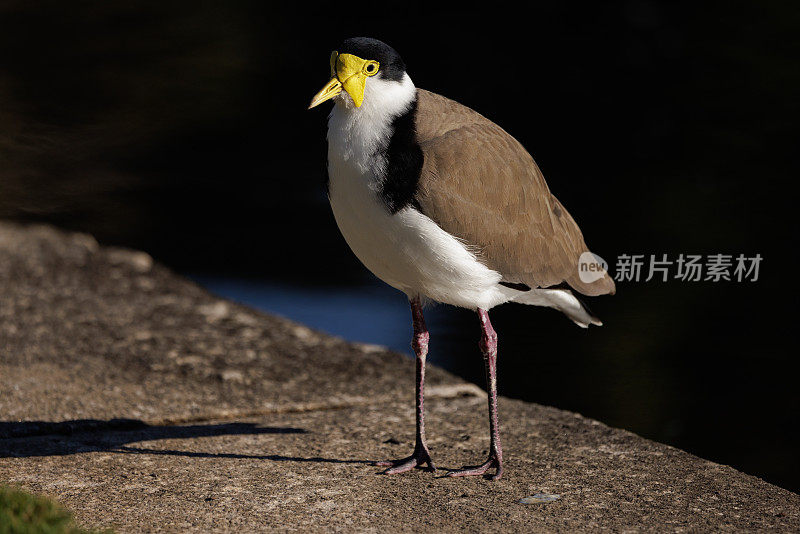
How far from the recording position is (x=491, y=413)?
4.14 meters

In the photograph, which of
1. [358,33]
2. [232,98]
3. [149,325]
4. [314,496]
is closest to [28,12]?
[232,98]

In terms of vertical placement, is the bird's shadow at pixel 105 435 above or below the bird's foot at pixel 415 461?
below

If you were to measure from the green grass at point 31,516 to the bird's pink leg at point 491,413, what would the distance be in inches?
59.8

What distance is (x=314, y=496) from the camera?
3.80m

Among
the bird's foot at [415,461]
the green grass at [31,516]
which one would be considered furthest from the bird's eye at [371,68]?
the green grass at [31,516]

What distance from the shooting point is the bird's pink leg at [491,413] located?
4.09 meters

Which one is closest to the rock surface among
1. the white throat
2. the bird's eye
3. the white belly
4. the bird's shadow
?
the bird's shadow

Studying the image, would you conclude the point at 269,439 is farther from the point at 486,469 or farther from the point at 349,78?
the point at 349,78

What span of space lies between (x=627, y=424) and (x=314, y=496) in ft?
8.27

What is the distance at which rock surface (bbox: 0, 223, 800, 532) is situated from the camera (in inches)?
144

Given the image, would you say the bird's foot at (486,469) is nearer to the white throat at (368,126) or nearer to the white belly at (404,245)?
the white belly at (404,245)

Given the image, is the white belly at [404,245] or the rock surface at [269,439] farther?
the white belly at [404,245]

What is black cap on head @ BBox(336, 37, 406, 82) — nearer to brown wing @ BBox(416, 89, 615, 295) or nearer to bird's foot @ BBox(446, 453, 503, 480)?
brown wing @ BBox(416, 89, 615, 295)

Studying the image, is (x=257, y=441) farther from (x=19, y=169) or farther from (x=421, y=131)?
(x=19, y=169)
